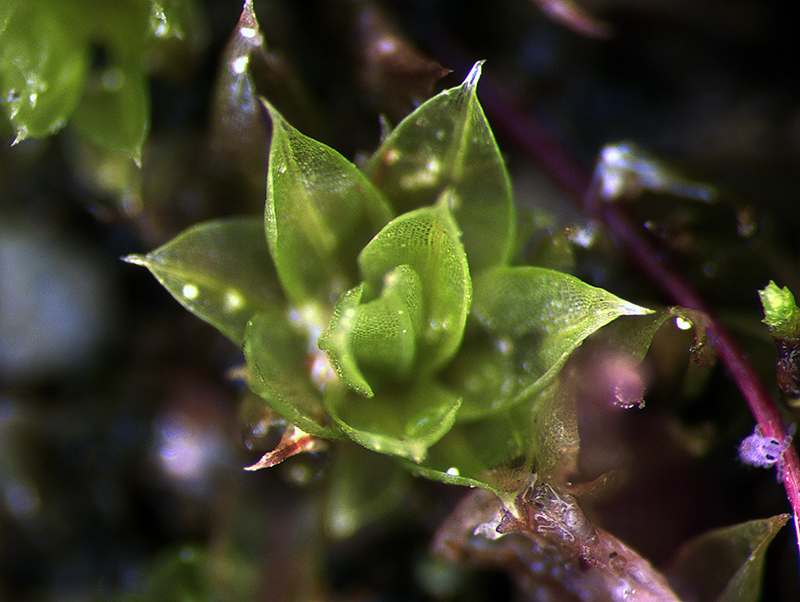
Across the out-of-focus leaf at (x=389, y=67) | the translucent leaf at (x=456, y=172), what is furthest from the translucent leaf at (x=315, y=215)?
the out-of-focus leaf at (x=389, y=67)

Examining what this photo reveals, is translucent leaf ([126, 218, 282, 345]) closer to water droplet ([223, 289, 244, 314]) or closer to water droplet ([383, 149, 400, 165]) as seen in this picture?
water droplet ([223, 289, 244, 314])

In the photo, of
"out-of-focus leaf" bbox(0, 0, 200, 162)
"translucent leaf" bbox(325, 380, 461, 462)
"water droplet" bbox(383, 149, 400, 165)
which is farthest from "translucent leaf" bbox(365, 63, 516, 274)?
"out-of-focus leaf" bbox(0, 0, 200, 162)

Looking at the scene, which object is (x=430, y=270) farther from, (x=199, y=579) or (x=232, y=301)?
(x=199, y=579)

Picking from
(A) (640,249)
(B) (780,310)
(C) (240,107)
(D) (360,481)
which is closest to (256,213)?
(C) (240,107)

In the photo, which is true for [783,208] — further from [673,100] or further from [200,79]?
[200,79]

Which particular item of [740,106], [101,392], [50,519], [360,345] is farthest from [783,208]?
[50,519]

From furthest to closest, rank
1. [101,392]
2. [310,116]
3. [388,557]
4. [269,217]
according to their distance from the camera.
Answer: [101,392] < [388,557] < [310,116] < [269,217]

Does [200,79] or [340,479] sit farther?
[200,79]
